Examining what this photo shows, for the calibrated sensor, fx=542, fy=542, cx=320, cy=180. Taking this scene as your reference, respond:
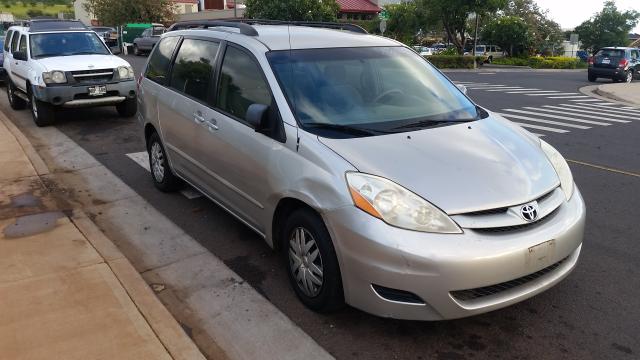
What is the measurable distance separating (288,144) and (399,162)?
79 cm

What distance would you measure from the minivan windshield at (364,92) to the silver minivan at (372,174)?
12 millimetres

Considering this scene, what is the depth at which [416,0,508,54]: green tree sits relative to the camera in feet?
119

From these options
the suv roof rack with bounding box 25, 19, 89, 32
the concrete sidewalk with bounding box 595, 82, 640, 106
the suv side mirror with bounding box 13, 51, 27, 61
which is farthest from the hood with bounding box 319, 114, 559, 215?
the concrete sidewalk with bounding box 595, 82, 640, 106

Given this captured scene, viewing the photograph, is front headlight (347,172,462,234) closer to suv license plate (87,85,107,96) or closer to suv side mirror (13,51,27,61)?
suv license plate (87,85,107,96)

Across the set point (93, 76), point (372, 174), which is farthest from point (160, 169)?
point (93, 76)

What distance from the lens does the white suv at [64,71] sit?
31.0 ft

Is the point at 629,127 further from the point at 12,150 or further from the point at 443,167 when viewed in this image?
the point at 12,150

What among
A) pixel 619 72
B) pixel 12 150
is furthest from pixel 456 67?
pixel 12 150

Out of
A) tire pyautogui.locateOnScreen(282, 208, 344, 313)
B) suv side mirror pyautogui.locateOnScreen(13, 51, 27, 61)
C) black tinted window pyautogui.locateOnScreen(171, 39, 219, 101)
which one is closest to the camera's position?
tire pyautogui.locateOnScreen(282, 208, 344, 313)

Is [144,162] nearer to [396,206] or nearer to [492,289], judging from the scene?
[396,206]

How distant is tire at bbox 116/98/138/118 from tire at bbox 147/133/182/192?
193 inches

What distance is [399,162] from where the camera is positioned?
3.29 metres

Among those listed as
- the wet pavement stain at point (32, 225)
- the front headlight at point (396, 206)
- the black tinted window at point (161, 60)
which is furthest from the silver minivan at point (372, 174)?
the wet pavement stain at point (32, 225)

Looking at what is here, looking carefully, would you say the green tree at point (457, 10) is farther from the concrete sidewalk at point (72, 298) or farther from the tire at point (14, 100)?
the concrete sidewalk at point (72, 298)
